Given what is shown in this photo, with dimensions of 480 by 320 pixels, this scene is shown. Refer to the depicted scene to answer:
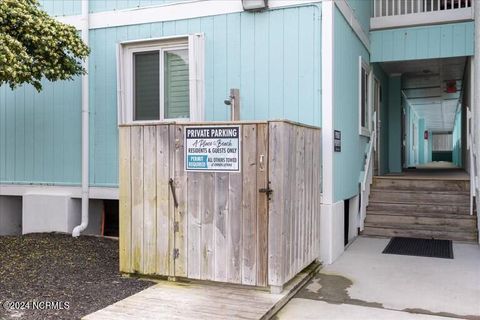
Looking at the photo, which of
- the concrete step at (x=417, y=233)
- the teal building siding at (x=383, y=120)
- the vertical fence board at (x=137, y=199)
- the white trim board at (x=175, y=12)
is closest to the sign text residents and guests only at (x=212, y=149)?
the vertical fence board at (x=137, y=199)

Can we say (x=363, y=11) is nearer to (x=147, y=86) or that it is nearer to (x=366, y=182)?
(x=366, y=182)

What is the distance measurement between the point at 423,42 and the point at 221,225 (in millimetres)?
5864

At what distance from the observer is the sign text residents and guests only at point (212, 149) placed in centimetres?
421

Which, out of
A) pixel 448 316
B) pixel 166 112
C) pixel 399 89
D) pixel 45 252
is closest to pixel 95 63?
pixel 166 112

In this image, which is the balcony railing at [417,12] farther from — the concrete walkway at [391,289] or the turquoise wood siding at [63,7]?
the turquoise wood siding at [63,7]

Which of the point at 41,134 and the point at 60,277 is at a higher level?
the point at 41,134

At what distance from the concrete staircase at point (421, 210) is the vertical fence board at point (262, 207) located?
3.54m

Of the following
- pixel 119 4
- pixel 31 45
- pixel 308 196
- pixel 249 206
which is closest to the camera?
pixel 249 206

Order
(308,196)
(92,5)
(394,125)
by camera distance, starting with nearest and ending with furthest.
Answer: (308,196), (92,5), (394,125)

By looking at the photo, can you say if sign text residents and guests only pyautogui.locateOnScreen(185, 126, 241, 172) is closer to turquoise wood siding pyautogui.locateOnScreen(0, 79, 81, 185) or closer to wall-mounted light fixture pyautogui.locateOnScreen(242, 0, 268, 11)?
wall-mounted light fixture pyautogui.locateOnScreen(242, 0, 268, 11)

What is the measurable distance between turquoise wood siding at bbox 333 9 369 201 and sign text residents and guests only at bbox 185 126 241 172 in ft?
5.83

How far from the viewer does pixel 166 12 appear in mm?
6129

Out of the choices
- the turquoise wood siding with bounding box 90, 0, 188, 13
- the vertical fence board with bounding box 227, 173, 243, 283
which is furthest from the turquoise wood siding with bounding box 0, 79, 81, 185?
the vertical fence board with bounding box 227, 173, 243, 283

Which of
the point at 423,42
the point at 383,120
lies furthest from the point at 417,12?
the point at 383,120
